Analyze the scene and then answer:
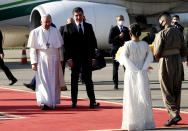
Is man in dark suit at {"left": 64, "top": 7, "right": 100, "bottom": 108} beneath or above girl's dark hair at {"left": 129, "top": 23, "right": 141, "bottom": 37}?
beneath

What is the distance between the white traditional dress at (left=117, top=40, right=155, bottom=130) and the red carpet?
0.38 m

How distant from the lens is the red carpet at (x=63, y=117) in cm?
799

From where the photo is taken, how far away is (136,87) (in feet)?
25.6

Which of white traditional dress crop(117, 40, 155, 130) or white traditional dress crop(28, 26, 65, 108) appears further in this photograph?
white traditional dress crop(28, 26, 65, 108)

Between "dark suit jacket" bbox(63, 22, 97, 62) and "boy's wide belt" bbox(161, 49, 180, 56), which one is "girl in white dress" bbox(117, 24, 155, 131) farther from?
"dark suit jacket" bbox(63, 22, 97, 62)

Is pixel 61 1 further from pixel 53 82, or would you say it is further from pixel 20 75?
pixel 53 82

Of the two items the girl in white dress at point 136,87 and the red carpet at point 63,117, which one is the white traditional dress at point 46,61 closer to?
the red carpet at point 63,117

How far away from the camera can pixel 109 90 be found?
13.3 metres

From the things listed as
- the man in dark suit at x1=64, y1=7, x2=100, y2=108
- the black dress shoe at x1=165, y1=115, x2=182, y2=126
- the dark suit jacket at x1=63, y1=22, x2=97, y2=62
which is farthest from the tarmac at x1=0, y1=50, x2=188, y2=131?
the dark suit jacket at x1=63, y1=22, x2=97, y2=62

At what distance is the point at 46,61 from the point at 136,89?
273 cm

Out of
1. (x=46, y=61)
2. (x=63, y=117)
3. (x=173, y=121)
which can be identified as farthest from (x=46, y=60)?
(x=173, y=121)

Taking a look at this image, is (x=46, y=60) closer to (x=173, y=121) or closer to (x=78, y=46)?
(x=78, y=46)

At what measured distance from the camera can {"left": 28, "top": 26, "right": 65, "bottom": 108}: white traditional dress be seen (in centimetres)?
1003

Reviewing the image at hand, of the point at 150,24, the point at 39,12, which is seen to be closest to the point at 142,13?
the point at 150,24
